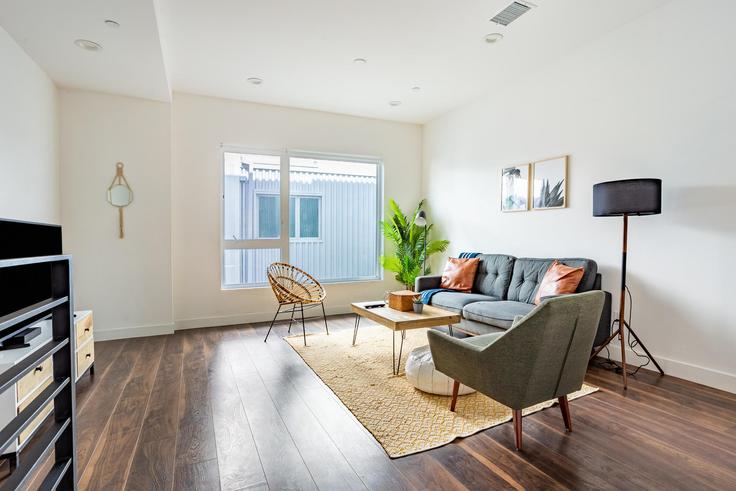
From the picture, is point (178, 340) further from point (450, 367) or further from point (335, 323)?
point (450, 367)

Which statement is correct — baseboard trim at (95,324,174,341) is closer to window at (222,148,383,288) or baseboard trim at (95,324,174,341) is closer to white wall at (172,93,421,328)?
white wall at (172,93,421,328)

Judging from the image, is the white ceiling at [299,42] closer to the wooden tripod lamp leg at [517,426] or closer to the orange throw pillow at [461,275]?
the orange throw pillow at [461,275]

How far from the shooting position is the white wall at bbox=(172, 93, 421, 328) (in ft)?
15.2

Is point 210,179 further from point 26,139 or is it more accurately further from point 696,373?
point 696,373

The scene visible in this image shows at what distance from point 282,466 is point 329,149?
428 cm

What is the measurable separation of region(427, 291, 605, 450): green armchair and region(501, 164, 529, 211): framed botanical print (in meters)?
2.39

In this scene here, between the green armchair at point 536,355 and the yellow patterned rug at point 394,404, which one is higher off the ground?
the green armchair at point 536,355

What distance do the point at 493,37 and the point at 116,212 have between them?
4112mm

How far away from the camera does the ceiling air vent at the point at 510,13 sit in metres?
2.92

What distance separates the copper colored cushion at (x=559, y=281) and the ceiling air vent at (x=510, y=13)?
2109mm

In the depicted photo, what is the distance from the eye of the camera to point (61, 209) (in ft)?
13.0

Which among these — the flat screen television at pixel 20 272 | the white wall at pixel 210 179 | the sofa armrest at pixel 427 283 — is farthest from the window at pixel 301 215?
the flat screen television at pixel 20 272

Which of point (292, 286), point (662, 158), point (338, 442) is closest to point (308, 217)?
point (292, 286)

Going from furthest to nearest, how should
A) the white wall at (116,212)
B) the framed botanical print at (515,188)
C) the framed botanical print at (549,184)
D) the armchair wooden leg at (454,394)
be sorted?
the framed botanical print at (515,188), the white wall at (116,212), the framed botanical print at (549,184), the armchair wooden leg at (454,394)
